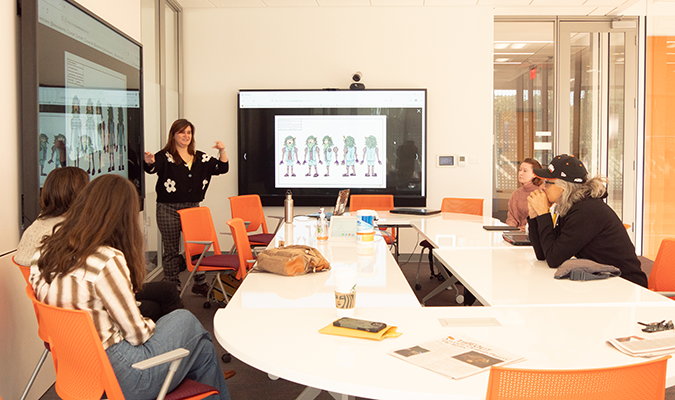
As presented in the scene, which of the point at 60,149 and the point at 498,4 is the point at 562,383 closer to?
the point at 60,149

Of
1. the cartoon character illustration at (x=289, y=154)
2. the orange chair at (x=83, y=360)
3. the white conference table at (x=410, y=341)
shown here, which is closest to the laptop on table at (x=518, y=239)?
the white conference table at (x=410, y=341)

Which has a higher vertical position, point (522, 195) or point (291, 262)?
point (522, 195)

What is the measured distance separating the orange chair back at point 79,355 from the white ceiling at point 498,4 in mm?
5302

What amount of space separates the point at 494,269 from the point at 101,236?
1.79m

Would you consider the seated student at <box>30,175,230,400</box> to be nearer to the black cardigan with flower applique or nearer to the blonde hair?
the blonde hair

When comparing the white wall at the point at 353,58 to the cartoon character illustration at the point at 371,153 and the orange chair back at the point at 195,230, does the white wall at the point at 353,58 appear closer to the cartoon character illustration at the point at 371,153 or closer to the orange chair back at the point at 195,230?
the cartoon character illustration at the point at 371,153

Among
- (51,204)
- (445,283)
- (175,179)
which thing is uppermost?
(175,179)

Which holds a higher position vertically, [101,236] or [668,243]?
[101,236]

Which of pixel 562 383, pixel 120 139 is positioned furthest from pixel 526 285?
pixel 120 139

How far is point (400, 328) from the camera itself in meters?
1.63

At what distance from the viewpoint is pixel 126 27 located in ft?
14.2

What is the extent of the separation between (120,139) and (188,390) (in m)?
2.87

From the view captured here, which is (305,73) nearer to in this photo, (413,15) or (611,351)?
(413,15)

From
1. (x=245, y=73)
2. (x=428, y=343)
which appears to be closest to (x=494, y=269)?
(x=428, y=343)
